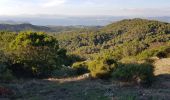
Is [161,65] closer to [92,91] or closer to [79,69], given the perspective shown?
[79,69]

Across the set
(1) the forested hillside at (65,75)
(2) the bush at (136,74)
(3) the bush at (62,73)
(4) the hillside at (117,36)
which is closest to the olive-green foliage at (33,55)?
(1) the forested hillside at (65,75)

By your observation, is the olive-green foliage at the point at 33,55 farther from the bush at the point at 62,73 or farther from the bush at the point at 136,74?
the bush at the point at 136,74

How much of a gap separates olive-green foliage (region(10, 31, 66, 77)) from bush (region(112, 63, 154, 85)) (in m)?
6.17

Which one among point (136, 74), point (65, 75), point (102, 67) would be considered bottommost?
point (65, 75)

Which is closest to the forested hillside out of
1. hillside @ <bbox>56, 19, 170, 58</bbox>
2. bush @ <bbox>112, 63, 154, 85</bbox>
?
bush @ <bbox>112, 63, 154, 85</bbox>

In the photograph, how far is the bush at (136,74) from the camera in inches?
663

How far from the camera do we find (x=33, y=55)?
22.5 m

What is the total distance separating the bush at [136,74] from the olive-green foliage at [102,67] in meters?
1.89

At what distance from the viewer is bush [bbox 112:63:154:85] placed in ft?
55.2

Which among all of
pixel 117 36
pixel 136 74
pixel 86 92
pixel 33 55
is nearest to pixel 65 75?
pixel 33 55

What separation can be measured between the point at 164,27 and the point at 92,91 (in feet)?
310

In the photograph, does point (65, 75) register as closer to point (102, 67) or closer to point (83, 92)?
point (102, 67)

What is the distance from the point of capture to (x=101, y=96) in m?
13.0

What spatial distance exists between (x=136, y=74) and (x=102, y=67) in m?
2.97
